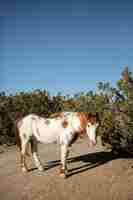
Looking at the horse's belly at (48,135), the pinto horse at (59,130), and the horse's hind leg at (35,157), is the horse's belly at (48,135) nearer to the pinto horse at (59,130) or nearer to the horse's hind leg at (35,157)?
the pinto horse at (59,130)

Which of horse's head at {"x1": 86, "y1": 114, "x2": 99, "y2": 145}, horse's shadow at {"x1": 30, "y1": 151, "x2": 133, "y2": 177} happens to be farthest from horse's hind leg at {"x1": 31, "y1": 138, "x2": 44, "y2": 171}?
horse's head at {"x1": 86, "y1": 114, "x2": 99, "y2": 145}

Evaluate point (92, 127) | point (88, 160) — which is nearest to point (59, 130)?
point (92, 127)

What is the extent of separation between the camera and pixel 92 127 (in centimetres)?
756

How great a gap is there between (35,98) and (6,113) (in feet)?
7.59

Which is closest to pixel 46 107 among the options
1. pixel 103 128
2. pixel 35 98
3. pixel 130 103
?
pixel 35 98

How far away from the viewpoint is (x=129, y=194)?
5961mm

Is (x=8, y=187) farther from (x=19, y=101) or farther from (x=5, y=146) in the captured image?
(x=19, y=101)

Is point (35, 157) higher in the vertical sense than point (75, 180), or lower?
higher

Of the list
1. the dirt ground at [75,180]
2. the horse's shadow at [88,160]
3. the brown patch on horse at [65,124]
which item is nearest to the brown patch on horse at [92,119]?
the brown patch on horse at [65,124]

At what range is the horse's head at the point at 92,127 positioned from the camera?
7496 mm

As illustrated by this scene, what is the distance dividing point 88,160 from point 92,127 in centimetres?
237

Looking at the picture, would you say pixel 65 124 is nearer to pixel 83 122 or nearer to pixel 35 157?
pixel 83 122

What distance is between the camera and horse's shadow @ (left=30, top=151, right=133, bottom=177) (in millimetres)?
8234

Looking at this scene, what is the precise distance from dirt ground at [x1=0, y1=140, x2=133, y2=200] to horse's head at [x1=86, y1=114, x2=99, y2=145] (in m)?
1.14
